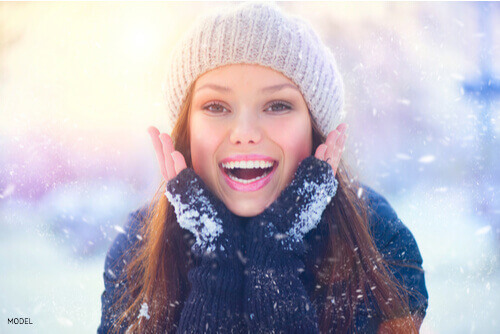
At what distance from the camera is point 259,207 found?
1401 millimetres

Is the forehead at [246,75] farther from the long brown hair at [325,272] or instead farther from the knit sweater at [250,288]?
the knit sweater at [250,288]

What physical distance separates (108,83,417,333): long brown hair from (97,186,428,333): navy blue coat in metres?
0.05

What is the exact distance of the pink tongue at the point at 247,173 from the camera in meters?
1.50

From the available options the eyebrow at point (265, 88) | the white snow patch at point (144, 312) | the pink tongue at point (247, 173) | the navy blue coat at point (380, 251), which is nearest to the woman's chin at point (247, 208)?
the pink tongue at point (247, 173)

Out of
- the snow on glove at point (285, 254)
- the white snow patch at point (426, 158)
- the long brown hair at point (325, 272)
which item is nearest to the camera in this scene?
the snow on glove at point (285, 254)

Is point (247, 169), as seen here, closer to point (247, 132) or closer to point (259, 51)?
point (247, 132)

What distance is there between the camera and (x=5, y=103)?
2951 mm

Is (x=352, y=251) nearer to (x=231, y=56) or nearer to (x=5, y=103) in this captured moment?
(x=231, y=56)

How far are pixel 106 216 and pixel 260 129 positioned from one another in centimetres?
215

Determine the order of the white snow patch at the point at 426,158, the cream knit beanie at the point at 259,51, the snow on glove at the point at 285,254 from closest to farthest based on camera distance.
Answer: the snow on glove at the point at 285,254 → the cream knit beanie at the point at 259,51 → the white snow patch at the point at 426,158

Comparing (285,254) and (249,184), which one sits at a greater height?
(249,184)

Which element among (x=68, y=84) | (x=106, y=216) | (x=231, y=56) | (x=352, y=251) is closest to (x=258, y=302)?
(x=352, y=251)

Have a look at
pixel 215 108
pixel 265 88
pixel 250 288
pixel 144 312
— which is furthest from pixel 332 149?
pixel 144 312

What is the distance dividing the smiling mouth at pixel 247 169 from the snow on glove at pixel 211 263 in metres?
0.11
